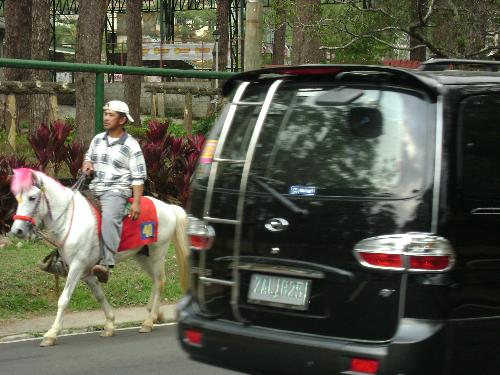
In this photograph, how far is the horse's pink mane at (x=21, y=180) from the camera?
9109 millimetres

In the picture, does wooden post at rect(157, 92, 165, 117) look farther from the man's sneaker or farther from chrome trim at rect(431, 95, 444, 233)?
chrome trim at rect(431, 95, 444, 233)

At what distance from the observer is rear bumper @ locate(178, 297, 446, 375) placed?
5.45 meters

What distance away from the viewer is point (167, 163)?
14.2 m

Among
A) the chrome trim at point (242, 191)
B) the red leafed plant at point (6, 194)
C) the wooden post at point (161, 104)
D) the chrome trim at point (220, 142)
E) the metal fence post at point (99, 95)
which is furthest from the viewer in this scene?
the wooden post at point (161, 104)

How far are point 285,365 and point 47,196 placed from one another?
4.25 m

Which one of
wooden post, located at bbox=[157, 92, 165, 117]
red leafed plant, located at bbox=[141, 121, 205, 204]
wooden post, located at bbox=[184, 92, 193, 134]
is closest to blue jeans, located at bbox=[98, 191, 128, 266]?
red leafed plant, located at bbox=[141, 121, 205, 204]

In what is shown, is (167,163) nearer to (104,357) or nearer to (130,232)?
(130,232)

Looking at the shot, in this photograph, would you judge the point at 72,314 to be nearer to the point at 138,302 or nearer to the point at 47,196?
the point at 138,302

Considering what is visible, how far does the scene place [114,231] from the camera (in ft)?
31.5

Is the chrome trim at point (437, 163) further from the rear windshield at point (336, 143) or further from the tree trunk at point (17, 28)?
the tree trunk at point (17, 28)

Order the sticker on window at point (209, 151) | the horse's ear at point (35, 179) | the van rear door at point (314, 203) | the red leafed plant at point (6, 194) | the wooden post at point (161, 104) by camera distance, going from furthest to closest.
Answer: the wooden post at point (161, 104) → the red leafed plant at point (6, 194) → the horse's ear at point (35, 179) → the sticker on window at point (209, 151) → the van rear door at point (314, 203)

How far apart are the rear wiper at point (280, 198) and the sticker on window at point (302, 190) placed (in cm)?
6

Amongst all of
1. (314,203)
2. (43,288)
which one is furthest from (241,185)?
(43,288)

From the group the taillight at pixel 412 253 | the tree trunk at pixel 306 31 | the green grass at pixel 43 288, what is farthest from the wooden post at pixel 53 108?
the taillight at pixel 412 253
